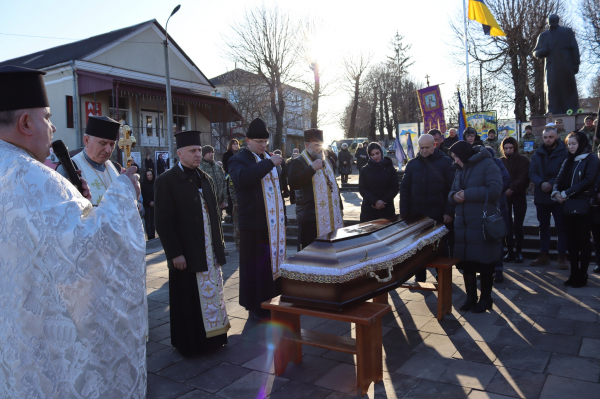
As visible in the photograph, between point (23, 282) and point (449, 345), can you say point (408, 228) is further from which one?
point (23, 282)

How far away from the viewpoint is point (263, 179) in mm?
4902

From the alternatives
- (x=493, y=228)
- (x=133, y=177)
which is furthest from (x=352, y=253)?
(x=133, y=177)

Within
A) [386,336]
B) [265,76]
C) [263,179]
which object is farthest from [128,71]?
[386,336]

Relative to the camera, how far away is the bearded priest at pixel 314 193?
5512 mm

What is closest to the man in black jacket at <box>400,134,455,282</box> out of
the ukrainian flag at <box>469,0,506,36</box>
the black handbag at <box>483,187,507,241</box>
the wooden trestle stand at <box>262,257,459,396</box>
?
the black handbag at <box>483,187,507,241</box>

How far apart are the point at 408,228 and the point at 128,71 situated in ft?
72.1

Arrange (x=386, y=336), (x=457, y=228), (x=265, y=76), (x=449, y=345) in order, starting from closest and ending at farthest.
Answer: (x=449, y=345), (x=386, y=336), (x=457, y=228), (x=265, y=76)

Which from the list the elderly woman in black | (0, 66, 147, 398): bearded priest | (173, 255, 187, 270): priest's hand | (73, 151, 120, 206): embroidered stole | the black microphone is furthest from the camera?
the elderly woman in black

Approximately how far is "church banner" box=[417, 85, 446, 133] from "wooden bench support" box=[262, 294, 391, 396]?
35.3ft

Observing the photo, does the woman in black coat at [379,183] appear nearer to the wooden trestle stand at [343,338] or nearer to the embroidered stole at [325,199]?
the embroidered stole at [325,199]

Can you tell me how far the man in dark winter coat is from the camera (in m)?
6.25

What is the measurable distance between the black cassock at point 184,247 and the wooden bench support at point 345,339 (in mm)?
802

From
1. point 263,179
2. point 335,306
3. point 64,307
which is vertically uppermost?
point 263,179

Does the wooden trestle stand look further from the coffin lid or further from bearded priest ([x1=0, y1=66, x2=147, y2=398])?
bearded priest ([x1=0, y1=66, x2=147, y2=398])
